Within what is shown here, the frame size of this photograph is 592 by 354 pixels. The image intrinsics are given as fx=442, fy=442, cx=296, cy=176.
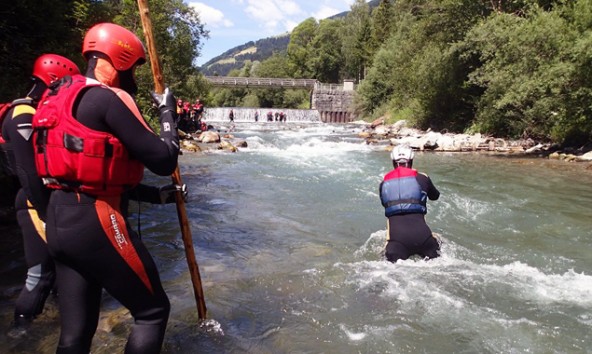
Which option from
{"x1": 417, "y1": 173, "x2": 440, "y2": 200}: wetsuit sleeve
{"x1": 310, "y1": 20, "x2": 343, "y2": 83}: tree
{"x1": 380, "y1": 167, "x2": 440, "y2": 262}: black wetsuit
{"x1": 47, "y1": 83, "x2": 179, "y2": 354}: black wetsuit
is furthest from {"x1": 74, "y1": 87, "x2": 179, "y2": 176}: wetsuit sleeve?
{"x1": 310, "y1": 20, "x2": 343, "y2": 83}: tree

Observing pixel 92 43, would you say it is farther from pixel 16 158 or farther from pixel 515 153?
pixel 515 153

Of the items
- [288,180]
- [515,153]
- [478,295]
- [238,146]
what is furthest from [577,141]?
[478,295]

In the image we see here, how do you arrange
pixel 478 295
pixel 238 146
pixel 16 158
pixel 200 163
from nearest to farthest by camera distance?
pixel 16 158 < pixel 478 295 < pixel 200 163 < pixel 238 146

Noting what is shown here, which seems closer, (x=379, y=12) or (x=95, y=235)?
(x=95, y=235)

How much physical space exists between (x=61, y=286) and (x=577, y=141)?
2320 centimetres

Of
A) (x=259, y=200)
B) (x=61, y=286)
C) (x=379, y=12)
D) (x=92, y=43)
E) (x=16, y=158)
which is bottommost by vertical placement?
(x=259, y=200)

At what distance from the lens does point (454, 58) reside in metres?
28.1

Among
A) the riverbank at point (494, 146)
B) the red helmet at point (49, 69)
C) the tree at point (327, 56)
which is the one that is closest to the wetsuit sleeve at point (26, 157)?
the red helmet at point (49, 69)

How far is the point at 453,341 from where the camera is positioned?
13.8 ft

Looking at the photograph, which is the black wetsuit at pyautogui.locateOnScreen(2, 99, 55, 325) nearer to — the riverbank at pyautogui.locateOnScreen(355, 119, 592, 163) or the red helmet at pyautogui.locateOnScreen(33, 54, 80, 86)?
the red helmet at pyautogui.locateOnScreen(33, 54, 80, 86)

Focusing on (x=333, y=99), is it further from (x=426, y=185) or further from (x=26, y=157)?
(x=26, y=157)

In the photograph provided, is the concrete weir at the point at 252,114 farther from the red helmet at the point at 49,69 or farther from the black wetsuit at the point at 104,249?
the black wetsuit at the point at 104,249

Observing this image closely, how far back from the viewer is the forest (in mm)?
7719

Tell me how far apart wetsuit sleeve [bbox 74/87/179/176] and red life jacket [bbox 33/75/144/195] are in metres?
0.04
